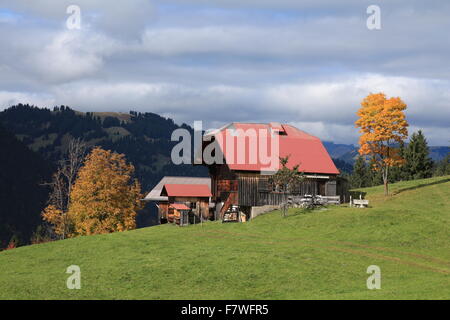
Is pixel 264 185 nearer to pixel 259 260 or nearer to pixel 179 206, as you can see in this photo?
pixel 179 206

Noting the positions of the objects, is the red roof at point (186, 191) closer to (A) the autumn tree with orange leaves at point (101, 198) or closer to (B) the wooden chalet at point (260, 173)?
(B) the wooden chalet at point (260, 173)

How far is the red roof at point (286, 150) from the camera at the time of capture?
64688 millimetres

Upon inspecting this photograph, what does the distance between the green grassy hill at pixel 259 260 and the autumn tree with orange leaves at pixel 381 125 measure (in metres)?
17.2

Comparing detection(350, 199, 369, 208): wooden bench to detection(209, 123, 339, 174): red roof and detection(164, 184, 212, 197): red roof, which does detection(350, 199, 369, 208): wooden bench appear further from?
detection(164, 184, 212, 197): red roof

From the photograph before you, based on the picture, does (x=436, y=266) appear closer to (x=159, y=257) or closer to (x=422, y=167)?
(x=159, y=257)

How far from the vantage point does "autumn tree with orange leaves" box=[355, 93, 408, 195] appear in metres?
69.2

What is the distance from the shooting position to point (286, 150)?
67.6 meters

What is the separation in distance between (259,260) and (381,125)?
38.3m

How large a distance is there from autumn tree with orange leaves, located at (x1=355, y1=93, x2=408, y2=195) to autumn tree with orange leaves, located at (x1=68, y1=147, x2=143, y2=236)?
32169mm

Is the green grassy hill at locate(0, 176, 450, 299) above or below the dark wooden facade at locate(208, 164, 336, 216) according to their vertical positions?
below

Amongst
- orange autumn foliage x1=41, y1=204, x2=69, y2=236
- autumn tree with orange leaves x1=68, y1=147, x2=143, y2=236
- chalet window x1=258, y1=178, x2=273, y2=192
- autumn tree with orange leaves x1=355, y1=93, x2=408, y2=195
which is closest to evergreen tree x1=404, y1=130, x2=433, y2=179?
autumn tree with orange leaves x1=355, y1=93, x2=408, y2=195

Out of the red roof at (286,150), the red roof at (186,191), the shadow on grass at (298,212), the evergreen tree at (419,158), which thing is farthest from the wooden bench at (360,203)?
the evergreen tree at (419,158)
